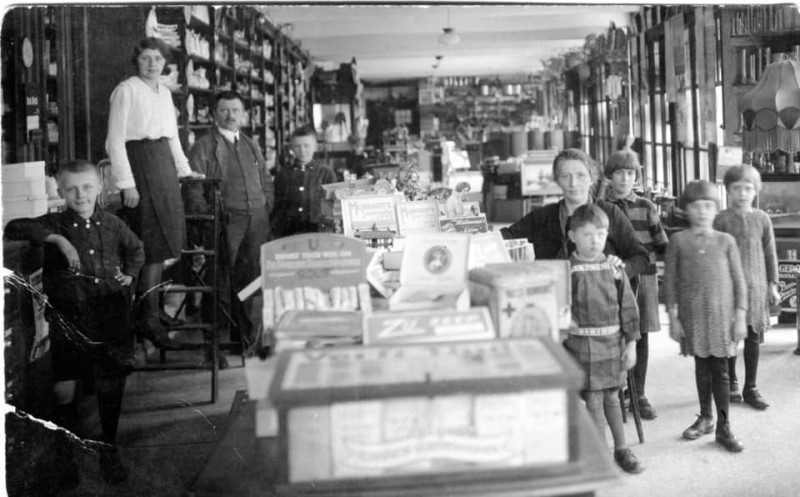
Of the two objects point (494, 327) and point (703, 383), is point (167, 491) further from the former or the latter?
point (703, 383)

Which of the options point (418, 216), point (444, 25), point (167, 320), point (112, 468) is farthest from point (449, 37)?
point (112, 468)

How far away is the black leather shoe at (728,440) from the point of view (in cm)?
266

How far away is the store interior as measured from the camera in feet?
5.52

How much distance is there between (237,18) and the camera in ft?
9.90

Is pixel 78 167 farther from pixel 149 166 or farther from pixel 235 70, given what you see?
pixel 235 70

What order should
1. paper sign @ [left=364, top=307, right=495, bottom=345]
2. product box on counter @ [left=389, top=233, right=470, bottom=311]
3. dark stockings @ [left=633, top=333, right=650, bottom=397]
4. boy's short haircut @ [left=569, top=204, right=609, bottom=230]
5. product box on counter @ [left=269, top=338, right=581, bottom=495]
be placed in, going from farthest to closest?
dark stockings @ [left=633, top=333, right=650, bottom=397] → boy's short haircut @ [left=569, top=204, right=609, bottom=230] → product box on counter @ [left=389, top=233, right=470, bottom=311] → paper sign @ [left=364, top=307, right=495, bottom=345] → product box on counter @ [left=269, top=338, right=581, bottom=495]

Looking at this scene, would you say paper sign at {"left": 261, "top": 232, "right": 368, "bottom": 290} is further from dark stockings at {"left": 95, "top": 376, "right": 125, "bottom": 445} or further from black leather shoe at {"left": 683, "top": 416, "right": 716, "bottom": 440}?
black leather shoe at {"left": 683, "top": 416, "right": 716, "bottom": 440}

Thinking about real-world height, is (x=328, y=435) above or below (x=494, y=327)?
below

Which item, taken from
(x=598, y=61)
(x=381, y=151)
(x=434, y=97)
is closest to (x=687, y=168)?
(x=598, y=61)

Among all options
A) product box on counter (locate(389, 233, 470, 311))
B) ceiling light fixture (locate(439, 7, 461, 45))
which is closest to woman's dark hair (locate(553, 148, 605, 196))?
ceiling light fixture (locate(439, 7, 461, 45))

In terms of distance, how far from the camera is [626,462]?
255 centimetres

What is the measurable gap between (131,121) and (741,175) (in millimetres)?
1949

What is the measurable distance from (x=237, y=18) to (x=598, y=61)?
159 centimetres

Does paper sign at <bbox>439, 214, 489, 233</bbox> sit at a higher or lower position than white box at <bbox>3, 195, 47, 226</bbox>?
lower
